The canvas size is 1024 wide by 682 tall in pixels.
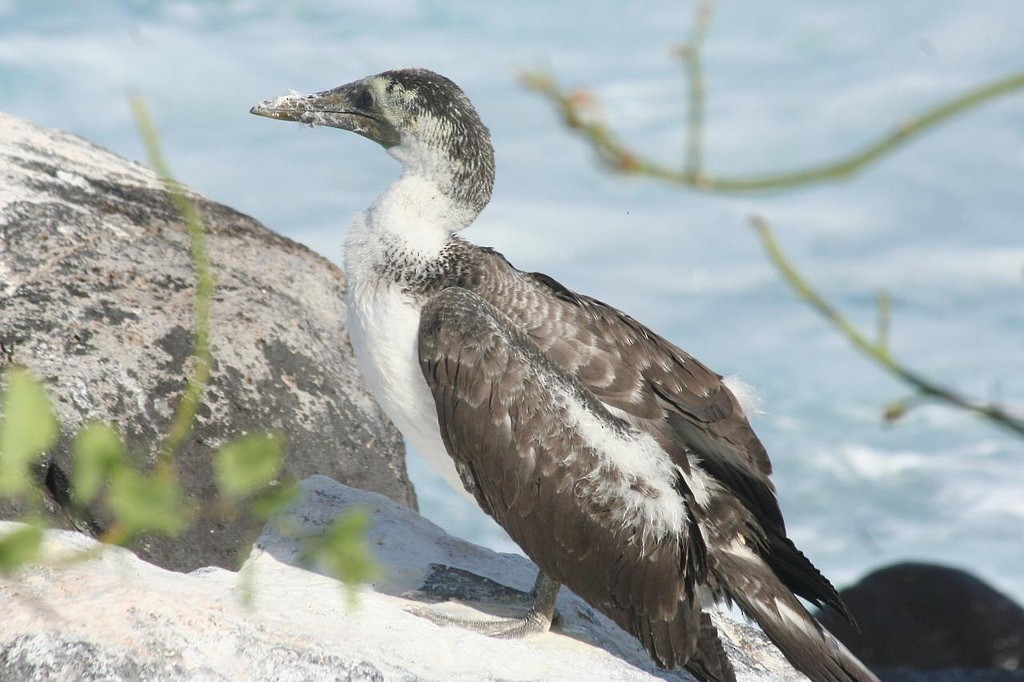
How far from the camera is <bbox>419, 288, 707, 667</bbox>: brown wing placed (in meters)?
4.34

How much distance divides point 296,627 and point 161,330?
2.18 m

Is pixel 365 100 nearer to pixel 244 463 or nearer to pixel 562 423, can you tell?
pixel 562 423

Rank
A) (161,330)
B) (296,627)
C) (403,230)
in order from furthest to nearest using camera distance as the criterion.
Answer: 1. (161,330)
2. (403,230)
3. (296,627)

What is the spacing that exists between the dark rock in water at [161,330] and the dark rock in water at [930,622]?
4.27 m

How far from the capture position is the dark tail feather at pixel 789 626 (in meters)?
4.42

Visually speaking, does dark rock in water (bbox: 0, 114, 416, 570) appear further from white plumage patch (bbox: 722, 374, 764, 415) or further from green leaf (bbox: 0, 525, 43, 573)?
green leaf (bbox: 0, 525, 43, 573)

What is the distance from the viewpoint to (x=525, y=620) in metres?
4.62

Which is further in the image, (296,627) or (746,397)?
(746,397)

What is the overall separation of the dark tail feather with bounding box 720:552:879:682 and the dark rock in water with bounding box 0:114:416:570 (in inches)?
76.9

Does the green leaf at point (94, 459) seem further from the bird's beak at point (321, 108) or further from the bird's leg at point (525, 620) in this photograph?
the bird's beak at point (321, 108)

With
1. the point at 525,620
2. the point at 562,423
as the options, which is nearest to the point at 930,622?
the point at 525,620

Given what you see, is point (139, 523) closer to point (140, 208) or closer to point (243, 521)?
point (243, 521)

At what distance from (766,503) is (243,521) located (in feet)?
7.33

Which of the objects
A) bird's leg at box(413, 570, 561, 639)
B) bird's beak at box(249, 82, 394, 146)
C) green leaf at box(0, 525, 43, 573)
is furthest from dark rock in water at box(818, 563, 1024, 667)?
green leaf at box(0, 525, 43, 573)
